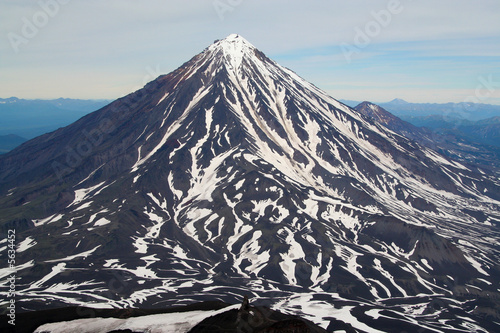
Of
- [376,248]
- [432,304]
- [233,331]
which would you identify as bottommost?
[432,304]

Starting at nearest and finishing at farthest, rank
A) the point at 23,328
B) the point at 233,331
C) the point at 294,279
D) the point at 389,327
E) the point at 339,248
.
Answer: the point at 233,331 → the point at 23,328 → the point at 389,327 → the point at 294,279 → the point at 339,248

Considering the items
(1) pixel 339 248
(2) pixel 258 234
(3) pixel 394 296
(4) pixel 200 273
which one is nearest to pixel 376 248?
(1) pixel 339 248

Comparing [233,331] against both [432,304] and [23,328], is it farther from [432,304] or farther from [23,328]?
[432,304]

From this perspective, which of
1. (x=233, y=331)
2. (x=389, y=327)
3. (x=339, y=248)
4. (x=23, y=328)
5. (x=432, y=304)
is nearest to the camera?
(x=233, y=331)

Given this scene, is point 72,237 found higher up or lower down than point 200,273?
higher up

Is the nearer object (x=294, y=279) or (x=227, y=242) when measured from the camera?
(x=294, y=279)

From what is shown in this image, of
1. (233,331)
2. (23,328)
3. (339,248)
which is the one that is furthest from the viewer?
(339,248)

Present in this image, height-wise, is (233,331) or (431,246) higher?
(233,331)

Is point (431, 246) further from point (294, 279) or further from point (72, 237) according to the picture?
point (72, 237)

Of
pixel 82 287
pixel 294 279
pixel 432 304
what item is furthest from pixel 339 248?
pixel 82 287
